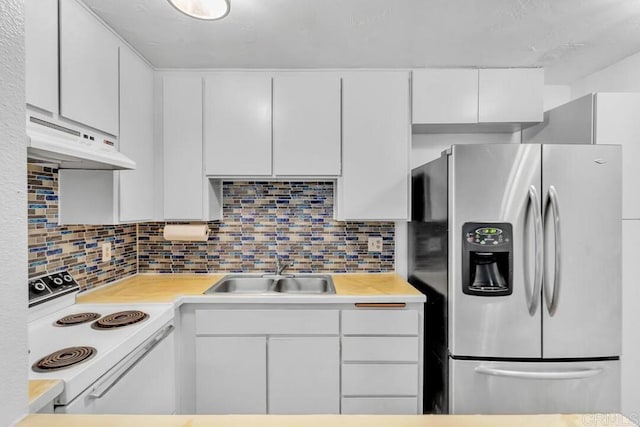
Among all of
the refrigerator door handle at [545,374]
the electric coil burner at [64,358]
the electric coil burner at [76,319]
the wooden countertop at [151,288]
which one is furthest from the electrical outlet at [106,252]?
the refrigerator door handle at [545,374]

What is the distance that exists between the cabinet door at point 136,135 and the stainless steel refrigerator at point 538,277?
1777 mm

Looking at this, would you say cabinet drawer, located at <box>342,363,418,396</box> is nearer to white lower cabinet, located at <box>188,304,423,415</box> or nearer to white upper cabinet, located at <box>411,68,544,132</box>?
white lower cabinet, located at <box>188,304,423,415</box>

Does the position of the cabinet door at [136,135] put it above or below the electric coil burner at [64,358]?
above

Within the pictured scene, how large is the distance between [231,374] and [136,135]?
4.94 feet

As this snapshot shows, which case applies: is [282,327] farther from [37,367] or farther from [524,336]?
[524,336]

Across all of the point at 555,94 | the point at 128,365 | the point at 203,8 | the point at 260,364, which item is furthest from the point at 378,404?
the point at 555,94

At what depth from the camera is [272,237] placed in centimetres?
262

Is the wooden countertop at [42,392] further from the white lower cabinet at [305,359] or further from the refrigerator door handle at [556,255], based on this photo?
the refrigerator door handle at [556,255]

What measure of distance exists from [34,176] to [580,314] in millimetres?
2783

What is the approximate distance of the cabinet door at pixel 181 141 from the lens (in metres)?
2.31

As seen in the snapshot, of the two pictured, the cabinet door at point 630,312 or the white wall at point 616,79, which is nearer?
the cabinet door at point 630,312

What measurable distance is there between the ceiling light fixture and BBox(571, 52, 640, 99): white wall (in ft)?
7.95

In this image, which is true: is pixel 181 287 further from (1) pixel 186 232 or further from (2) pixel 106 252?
(2) pixel 106 252

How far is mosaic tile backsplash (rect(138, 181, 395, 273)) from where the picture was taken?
261cm
